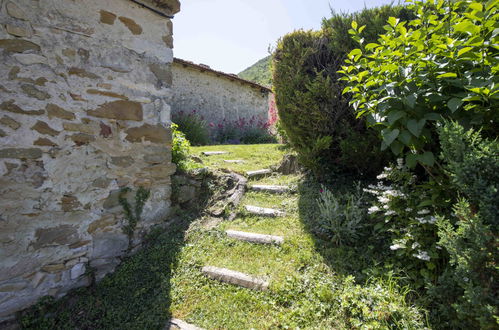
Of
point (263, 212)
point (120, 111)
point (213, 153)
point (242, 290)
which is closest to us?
point (242, 290)

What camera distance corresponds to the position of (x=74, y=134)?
247 cm

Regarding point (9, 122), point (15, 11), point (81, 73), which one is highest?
point (15, 11)

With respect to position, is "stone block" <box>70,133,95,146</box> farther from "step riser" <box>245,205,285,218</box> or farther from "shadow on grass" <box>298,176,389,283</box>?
"shadow on grass" <box>298,176,389,283</box>

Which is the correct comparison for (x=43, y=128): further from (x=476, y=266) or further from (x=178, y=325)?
(x=476, y=266)

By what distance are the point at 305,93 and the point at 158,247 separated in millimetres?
2567

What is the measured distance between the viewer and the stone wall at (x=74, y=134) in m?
2.17

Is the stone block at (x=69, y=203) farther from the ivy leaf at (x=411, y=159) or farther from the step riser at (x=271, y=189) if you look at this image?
the ivy leaf at (x=411, y=159)

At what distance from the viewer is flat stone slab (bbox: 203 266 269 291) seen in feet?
7.31

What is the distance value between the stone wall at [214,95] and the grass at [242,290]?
6.53m

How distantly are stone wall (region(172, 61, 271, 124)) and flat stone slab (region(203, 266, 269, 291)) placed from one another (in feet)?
22.7

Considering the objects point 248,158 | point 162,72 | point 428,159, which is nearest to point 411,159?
point 428,159

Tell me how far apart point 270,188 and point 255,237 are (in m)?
1.08

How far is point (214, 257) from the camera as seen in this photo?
8.76 feet

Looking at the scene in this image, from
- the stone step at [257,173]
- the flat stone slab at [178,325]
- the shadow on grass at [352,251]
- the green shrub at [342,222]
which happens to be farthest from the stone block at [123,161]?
the green shrub at [342,222]
